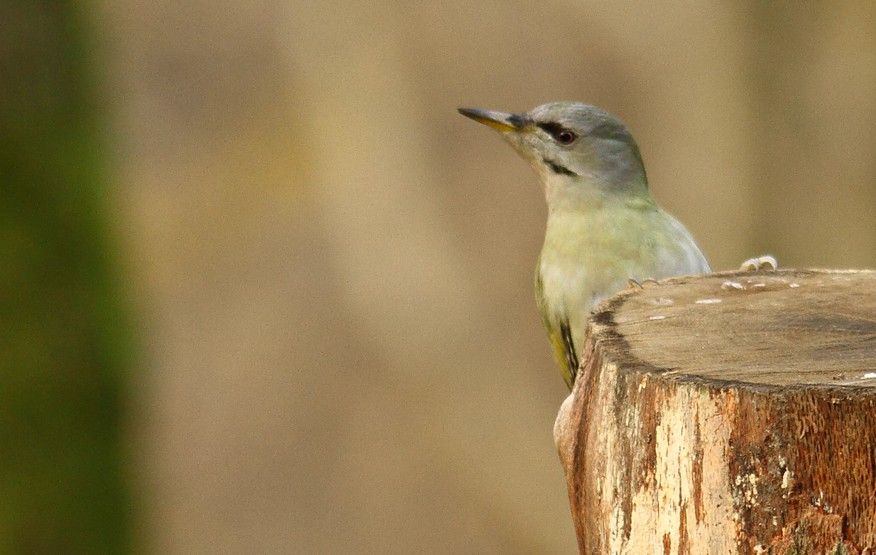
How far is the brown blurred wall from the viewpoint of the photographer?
7895 millimetres

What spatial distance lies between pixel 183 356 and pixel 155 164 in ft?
3.65

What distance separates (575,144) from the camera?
474cm

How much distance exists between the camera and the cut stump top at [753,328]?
8.81 feet

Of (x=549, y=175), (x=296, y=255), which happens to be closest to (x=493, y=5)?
(x=296, y=255)

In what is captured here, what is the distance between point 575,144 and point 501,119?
267 millimetres

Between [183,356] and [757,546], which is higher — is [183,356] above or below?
below

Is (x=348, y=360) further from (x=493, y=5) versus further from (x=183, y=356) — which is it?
(x=493, y=5)

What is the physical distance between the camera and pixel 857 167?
29.3ft

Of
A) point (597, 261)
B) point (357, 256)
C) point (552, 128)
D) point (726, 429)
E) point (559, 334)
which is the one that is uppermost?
point (552, 128)

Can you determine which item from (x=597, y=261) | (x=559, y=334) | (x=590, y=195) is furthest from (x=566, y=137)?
(x=559, y=334)

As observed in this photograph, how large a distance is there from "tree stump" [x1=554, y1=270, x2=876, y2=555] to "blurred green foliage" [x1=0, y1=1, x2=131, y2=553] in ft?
8.26

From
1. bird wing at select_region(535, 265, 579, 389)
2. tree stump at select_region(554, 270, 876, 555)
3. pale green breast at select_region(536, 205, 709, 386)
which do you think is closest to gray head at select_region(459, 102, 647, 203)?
pale green breast at select_region(536, 205, 709, 386)

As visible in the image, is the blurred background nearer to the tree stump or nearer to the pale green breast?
the pale green breast

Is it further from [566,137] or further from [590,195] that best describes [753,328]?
[566,137]
